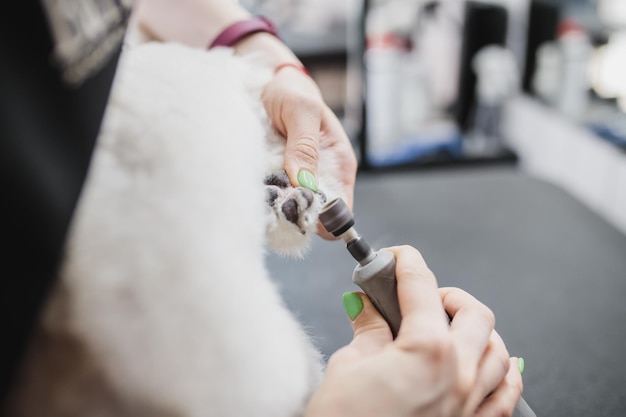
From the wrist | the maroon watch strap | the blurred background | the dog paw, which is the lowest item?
the blurred background

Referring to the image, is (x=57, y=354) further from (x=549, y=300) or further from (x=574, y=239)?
(x=574, y=239)

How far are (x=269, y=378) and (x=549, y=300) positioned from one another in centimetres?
62

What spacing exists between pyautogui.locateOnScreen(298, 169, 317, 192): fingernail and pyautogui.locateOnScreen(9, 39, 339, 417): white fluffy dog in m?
0.06

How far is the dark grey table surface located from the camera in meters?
0.60

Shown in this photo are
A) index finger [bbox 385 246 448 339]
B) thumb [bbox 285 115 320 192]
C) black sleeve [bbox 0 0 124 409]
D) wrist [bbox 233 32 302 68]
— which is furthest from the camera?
wrist [bbox 233 32 302 68]

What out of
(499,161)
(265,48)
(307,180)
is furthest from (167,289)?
(499,161)

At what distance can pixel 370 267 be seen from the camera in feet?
1.48

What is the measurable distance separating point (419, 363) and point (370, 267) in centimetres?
10

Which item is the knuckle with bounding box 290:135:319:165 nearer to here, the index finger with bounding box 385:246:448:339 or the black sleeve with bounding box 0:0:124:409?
the index finger with bounding box 385:246:448:339

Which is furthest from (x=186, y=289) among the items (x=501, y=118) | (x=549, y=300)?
(x=501, y=118)

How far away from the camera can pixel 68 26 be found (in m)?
0.33

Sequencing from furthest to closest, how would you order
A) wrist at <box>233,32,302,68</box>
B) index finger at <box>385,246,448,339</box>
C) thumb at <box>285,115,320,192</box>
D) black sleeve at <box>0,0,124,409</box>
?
wrist at <box>233,32,302,68</box>
thumb at <box>285,115,320,192</box>
index finger at <box>385,246,448,339</box>
black sleeve at <box>0,0,124,409</box>

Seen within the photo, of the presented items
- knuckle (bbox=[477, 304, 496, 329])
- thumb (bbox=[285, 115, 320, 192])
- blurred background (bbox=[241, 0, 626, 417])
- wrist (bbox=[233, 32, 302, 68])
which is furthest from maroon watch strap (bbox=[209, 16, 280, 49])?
knuckle (bbox=[477, 304, 496, 329])

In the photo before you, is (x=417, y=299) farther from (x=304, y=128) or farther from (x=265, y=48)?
(x=265, y=48)
